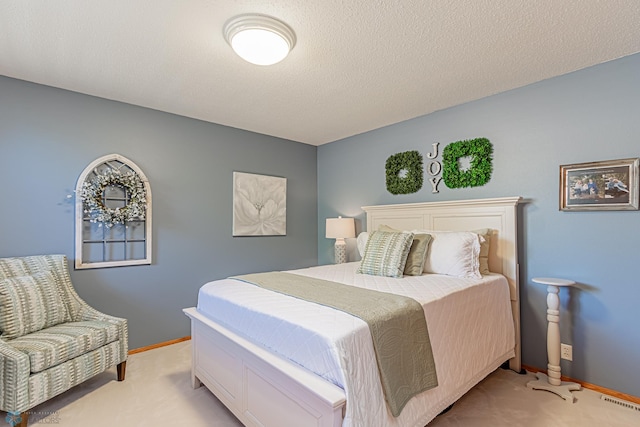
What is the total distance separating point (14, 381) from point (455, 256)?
3.08 meters

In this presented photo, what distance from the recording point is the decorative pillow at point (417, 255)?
8.66 feet

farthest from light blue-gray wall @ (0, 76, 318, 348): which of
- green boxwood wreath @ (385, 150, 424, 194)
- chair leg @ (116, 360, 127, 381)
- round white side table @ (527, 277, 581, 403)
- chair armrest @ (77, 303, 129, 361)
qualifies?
round white side table @ (527, 277, 581, 403)

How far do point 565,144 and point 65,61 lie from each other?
3957 mm

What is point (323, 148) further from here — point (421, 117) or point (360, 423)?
point (360, 423)

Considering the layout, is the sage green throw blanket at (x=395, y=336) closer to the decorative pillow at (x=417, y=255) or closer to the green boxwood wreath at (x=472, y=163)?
the decorative pillow at (x=417, y=255)

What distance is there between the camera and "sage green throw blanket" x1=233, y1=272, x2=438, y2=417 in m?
1.47

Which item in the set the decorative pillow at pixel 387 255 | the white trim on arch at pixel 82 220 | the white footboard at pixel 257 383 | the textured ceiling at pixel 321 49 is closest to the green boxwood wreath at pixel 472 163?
the textured ceiling at pixel 321 49

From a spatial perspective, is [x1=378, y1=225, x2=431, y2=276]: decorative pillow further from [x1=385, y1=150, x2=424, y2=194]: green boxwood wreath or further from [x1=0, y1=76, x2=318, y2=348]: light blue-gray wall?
[x1=0, y1=76, x2=318, y2=348]: light blue-gray wall

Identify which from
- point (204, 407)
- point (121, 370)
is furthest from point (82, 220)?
point (204, 407)

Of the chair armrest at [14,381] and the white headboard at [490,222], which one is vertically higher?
the white headboard at [490,222]

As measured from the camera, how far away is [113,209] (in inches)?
116

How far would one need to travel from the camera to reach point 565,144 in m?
2.54

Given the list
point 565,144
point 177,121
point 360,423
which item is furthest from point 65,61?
point 565,144

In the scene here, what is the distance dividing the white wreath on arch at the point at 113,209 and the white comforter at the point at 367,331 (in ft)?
4.33
